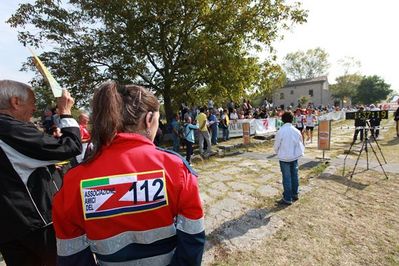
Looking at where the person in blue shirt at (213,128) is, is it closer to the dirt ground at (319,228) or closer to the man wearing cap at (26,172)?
the dirt ground at (319,228)

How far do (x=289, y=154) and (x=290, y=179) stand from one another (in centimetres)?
50

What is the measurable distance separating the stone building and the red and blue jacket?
67.2 metres

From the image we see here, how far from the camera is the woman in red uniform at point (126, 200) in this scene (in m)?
1.36

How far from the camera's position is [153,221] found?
4.54 feet

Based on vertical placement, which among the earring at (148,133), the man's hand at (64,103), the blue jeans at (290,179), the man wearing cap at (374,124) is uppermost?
the man's hand at (64,103)

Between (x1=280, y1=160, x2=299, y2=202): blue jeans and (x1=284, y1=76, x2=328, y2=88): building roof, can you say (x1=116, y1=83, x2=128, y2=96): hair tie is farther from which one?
(x1=284, y1=76, x2=328, y2=88): building roof

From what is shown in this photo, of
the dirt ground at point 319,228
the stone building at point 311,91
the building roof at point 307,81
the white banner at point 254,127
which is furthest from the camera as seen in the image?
the stone building at point 311,91

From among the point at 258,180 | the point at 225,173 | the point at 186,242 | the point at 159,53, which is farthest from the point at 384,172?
the point at 159,53

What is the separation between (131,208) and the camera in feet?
4.48

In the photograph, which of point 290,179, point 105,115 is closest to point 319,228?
point 290,179

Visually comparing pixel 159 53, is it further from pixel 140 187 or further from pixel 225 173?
pixel 140 187

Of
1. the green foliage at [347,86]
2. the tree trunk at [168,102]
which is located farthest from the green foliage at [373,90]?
the tree trunk at [168,102]

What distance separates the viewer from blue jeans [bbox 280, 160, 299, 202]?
18.1 feet

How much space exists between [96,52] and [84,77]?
4.26ft
